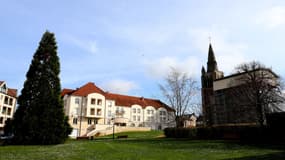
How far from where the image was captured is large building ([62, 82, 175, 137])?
5953cm

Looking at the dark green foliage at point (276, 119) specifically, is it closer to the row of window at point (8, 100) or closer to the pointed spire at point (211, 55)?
the pointed spire at point (211, 55)

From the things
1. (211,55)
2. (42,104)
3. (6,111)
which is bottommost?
(42,104)

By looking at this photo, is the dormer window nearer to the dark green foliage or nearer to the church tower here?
the church tower

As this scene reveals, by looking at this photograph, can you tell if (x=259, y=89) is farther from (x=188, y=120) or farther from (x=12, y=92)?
(x=12, y=92)

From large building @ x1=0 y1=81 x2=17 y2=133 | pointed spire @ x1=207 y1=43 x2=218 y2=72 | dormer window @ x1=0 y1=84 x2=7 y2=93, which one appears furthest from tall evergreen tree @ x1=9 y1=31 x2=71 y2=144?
pointed spire @ x1=207 y1=43 x2=218 y2=72

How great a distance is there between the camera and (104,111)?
64.9 m

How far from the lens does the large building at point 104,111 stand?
59.5m

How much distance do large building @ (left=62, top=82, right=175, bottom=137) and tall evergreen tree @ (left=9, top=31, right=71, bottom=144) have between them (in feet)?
93.2

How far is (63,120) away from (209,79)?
61.2m

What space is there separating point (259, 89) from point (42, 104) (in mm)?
26079

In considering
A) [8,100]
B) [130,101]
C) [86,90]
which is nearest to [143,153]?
[86,90]

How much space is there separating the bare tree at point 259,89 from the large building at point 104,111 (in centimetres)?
2198

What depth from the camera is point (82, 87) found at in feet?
209

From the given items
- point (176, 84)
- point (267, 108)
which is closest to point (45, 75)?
point (176, 84)
